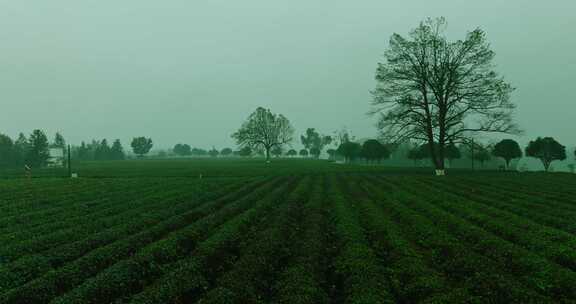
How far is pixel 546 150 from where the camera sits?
212ft

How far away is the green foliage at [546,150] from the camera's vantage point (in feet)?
210

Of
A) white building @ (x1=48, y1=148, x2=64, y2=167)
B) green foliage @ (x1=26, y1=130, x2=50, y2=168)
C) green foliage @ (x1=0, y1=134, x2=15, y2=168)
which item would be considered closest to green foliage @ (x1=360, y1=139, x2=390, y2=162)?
green foliage @ (x1=26, y1=130, x2=50, y2=168)

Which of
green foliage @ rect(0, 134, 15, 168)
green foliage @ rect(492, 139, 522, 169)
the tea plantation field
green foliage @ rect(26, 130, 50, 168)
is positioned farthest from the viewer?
green foliage @ rect(0, 134, 15, 168)

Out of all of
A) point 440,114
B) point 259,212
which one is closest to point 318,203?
point 259,212

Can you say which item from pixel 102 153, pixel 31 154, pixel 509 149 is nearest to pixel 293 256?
pixel 509 149

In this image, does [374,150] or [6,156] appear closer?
Result: [374,150]

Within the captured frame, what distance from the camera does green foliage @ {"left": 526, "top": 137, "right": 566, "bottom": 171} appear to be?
64.1m

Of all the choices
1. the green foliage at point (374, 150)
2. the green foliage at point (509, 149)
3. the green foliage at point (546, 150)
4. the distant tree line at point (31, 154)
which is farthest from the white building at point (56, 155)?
the green foliage at point (546, 150)

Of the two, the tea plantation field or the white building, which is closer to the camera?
the tea plantation field

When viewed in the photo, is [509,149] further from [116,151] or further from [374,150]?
[116,151]

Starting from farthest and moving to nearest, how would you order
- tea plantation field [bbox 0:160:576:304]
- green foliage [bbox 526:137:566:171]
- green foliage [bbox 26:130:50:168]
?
green foliage [bbox 26:130:50:168] → green foliage [bbox 526:137:566:171] → tea plantation field [bbox 0:160:576:304]

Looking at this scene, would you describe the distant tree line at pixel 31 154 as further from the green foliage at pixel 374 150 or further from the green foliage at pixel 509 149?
the green foliage at pixel 509 149

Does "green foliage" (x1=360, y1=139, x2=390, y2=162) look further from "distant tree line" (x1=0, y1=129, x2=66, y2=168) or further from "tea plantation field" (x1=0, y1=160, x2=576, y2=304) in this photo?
"distant tree line" (x1=0, y1=129, x2=66, y2=168)

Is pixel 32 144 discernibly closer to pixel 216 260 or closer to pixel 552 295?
pixel 216 260
